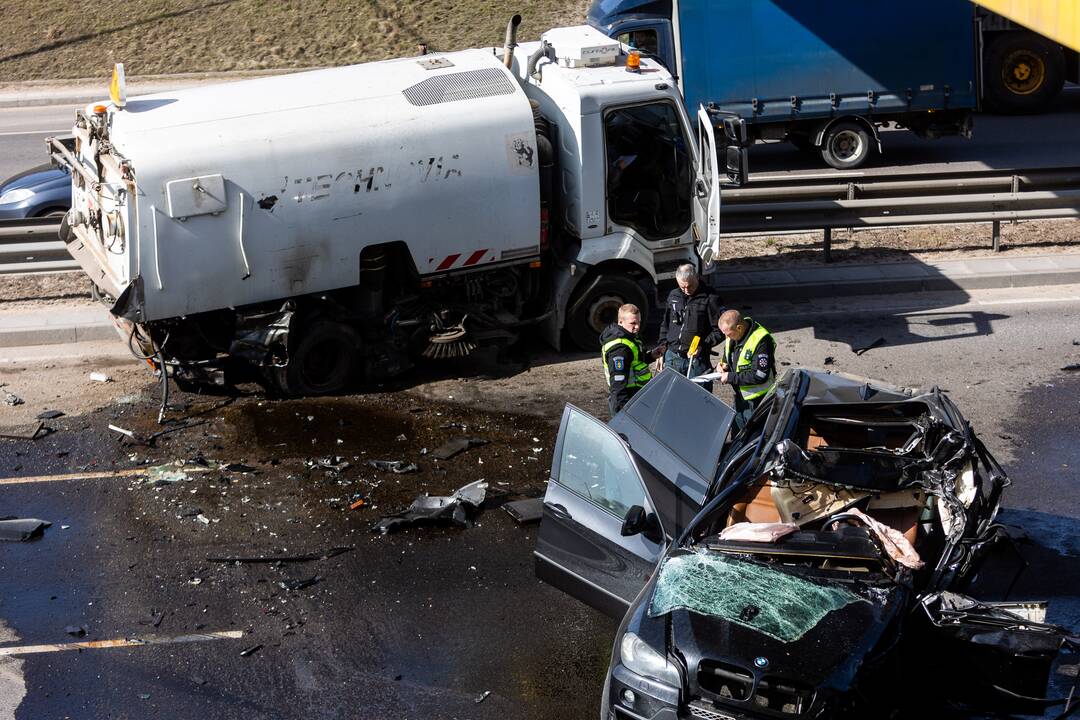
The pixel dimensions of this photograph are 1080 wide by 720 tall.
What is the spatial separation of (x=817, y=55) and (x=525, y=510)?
37.4ft

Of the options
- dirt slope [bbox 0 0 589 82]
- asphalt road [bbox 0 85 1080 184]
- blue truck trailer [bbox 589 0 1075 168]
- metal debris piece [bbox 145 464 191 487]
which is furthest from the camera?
dirt slope [bbox 0 0 589 82]

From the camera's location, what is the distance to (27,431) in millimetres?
10367

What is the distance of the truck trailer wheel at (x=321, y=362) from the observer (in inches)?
427

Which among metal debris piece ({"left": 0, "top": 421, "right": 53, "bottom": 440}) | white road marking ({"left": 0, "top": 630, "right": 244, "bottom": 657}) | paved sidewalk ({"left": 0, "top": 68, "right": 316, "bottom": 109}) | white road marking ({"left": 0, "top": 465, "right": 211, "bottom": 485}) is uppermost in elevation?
paved sidewalk ({"left": 0, "top": 68, "right": 316, "bottom": 109})

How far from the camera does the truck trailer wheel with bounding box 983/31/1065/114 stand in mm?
20438

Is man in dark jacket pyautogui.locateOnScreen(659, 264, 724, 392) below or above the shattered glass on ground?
above

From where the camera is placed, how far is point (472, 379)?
11.5 metres

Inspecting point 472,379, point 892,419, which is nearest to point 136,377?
point 472,379

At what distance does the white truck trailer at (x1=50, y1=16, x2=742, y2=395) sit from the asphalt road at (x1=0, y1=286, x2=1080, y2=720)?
1.93 ft

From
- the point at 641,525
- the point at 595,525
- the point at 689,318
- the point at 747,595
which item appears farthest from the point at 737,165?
the point at 747,595

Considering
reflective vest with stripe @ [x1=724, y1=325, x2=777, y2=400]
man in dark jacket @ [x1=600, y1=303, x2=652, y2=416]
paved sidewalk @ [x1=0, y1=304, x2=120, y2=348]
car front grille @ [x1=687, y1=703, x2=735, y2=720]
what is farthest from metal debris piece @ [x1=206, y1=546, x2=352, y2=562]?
paved sidewalk @ [x1=0, y1=304, x2=120, y2=348]

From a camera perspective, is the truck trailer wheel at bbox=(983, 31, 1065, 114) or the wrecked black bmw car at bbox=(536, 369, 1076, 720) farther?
the truck trailer wheel at bbox=(983, 31, 1065, 114)

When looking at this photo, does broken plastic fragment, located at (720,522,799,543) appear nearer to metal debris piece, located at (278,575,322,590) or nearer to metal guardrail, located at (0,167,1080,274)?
metal debris piece, located at (278,575,322,590)

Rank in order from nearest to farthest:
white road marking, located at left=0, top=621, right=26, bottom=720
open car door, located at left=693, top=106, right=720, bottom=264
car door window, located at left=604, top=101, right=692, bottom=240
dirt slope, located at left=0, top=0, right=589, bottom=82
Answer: white road marking, located at left=0, top=621, right=26, bottom=720 → car door window, located at left=604, top=101, right=692, bottom=240 → open car door, located at left=693, top=106, right=720, bottom=264 → dirt slope, located at left=0, top=0, right=589, bottom=82
